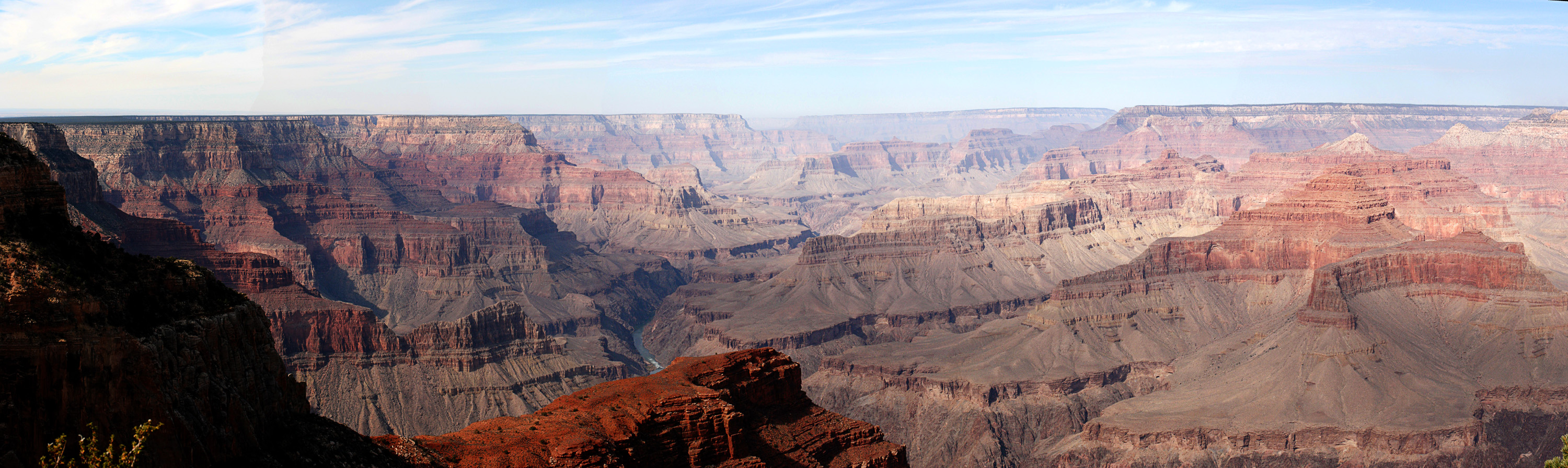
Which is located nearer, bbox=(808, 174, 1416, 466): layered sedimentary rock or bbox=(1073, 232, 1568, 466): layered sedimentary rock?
bbox=(1073, 232, 1568, 466): layered sedimentary rock

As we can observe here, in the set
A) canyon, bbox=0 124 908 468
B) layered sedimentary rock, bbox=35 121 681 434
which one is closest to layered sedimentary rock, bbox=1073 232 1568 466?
layered sedimentary rock, bbox=35 121 681 434

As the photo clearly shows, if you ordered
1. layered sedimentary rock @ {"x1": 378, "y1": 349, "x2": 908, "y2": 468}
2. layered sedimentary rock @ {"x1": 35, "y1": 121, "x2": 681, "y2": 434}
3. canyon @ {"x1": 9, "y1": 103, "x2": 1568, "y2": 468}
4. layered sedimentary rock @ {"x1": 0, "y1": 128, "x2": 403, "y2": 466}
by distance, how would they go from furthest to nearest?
layered sedimentary rock @ {"x1": 35, "y1": 121, "x2": 681, "y2": 434}, canyon @ {"x1": 9, "y1": 103, "x2": 1568, "y2": 468}, layered sedimentary rock @ {"x1": 378, "y1": 349, "x2": 908, "y2": 468}, layered sedimentary rock @ {"x1": 0, "y1": 128, "x2": 403, "y2": 466}

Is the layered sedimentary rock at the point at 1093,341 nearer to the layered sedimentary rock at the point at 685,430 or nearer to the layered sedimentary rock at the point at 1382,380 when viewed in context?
the layered sedimentary rock at the point at 1382,380

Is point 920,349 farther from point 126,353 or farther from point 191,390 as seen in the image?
point 126,353

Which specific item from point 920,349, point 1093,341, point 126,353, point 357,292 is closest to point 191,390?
point 126,353

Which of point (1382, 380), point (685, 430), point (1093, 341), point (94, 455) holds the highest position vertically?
point (94, 455)

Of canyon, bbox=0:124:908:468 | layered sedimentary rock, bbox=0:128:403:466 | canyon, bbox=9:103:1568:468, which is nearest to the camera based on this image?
layered sedimentary rock, bbox=0:128:403:466

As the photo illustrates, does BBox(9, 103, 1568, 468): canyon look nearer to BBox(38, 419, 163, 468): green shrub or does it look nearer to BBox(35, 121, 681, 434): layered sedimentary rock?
BBox(35, 121, 681, 434): layered sedimentary rock
